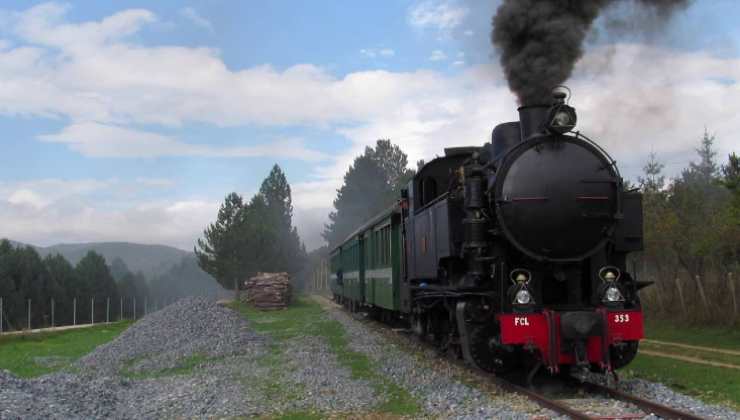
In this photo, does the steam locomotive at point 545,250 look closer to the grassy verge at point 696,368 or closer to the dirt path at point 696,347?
the grassy verge at point 696,368

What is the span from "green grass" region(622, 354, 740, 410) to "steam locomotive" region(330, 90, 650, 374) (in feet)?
3.46

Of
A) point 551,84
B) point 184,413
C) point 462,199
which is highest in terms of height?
point 551,84

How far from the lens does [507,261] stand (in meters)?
9.68

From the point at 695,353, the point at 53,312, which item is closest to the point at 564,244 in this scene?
the point at 695,353

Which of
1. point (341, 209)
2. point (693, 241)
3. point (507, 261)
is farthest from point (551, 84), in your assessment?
point (341, 209)

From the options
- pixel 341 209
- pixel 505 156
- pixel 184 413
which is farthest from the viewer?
pixel 341 209

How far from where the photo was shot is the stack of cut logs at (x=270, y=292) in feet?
121

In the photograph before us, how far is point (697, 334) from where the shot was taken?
1842 centimetres

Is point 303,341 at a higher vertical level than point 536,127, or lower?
lower

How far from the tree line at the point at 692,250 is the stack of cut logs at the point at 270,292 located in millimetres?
17168

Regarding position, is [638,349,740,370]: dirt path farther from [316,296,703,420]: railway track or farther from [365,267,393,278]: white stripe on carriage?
[365,267,393,278]: white stripe on carriage

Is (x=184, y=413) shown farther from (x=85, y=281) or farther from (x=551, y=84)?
(x=85, y=281)

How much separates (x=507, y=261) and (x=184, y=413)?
14.0 feet

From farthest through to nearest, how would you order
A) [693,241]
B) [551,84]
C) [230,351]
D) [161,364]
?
[693,241], [230,351], [161,364], [551,84]
